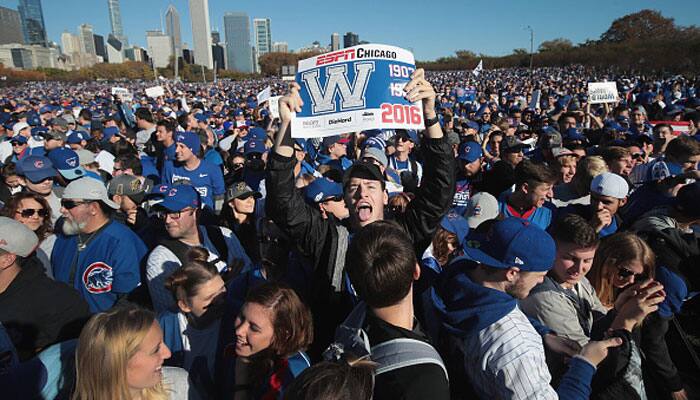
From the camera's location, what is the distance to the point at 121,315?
2.05 meters

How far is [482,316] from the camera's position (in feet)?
6.07

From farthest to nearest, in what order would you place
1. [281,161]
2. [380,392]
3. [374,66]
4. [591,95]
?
1. [591,95]
2. [374,66]
3. [281,161]
4. [380,392]

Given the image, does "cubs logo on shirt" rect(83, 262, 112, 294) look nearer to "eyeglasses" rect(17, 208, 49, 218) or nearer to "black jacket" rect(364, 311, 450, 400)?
"eyeglasses" rect(17, 208, 49, 218)

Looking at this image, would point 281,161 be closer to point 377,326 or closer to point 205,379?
point 377,326

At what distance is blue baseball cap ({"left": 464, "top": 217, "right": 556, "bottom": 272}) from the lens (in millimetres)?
2016

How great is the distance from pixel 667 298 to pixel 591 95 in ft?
32.5

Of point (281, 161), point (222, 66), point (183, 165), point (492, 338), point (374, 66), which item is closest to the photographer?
point (492, 338)

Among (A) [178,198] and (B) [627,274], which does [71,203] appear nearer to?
(A) [178,198]

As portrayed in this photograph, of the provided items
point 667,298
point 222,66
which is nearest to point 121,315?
point 667,298

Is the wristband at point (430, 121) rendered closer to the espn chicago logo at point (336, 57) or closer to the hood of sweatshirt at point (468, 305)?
the espn chicago logo at point (336, 57)

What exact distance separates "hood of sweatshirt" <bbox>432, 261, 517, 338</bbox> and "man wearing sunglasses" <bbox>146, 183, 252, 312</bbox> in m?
1.87

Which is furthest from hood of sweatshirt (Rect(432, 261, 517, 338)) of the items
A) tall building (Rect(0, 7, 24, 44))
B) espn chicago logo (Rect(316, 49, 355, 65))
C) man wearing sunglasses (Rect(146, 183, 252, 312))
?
tall building (Rect(0, 7, 24, 44))

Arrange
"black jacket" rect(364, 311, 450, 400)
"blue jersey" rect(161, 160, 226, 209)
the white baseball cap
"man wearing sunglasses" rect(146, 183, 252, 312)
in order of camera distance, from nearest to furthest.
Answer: "black jacket" rect(364, 311, 450, 400) → "man wearing sunglasses" rect(146, 183, 252, 312) → the white baseball cap → "blue jersey" rect(161, 160, 226, 209)

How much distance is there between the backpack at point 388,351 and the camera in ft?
5.41
